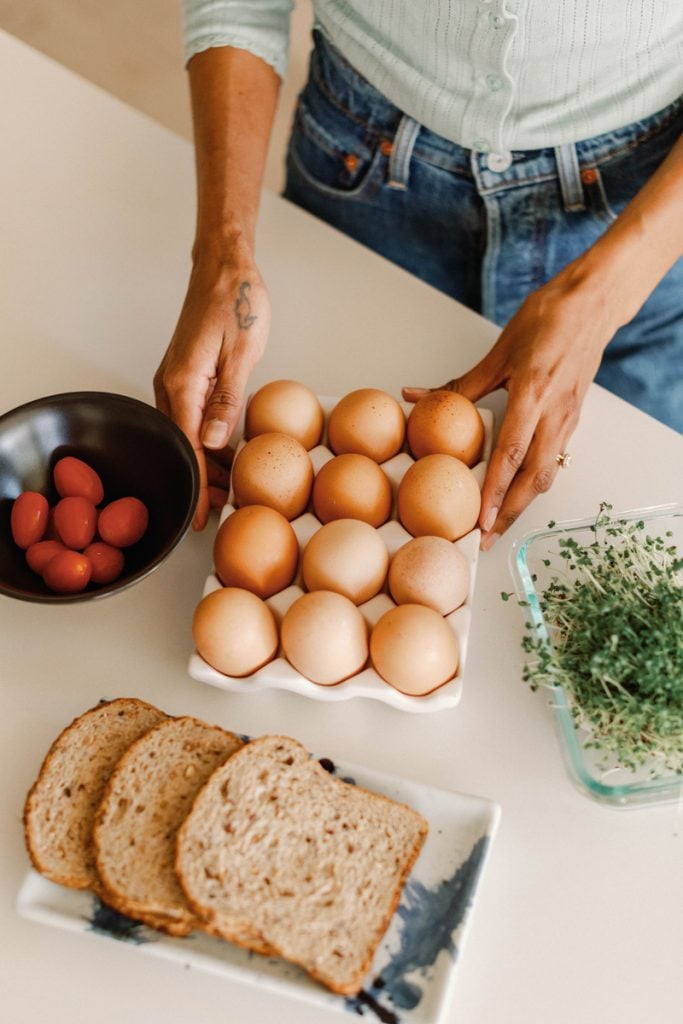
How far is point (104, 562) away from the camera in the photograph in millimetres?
942

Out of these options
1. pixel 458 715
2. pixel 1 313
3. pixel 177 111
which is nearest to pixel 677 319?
pixel 458 715

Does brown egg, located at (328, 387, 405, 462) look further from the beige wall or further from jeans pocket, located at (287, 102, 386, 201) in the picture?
the beige wall

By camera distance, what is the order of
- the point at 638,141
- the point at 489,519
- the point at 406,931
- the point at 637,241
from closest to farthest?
the point at 406,931, the point at 489,519, the point at 637,241, the point at 638,141

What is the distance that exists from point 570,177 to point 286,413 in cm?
56

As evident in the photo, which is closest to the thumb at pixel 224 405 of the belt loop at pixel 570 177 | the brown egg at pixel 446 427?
the brown egg at pixel 446 427

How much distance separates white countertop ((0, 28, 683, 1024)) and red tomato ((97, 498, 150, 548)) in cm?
9

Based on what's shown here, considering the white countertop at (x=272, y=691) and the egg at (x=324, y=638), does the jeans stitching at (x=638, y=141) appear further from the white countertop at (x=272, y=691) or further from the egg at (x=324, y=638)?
the egg at (x=324, y=638)

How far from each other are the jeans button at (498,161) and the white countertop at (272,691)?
0.61 ft

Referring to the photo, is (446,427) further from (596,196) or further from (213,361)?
(596,196)

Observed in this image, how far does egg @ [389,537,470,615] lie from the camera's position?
92 centimetres

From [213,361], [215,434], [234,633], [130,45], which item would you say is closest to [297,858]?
[234,633]

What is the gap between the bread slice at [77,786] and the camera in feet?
2.67

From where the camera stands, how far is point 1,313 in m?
1.27

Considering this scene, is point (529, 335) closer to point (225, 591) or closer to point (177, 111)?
point (225, 591)
